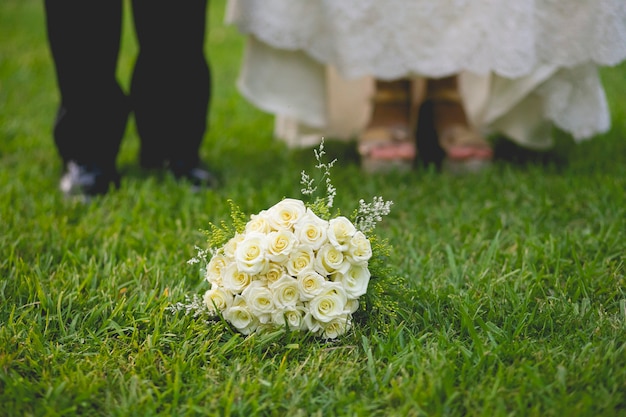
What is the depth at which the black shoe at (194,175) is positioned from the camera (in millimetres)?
1892

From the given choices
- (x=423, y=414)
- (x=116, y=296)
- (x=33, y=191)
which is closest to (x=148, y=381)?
(x=116, y=296)

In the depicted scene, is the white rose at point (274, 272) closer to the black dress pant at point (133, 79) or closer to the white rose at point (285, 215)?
the white rose at point (285, 215)

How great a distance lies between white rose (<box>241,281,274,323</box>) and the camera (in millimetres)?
1055

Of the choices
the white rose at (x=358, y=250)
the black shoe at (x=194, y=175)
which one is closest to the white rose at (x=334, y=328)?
the white rose at (x=358, y=250)

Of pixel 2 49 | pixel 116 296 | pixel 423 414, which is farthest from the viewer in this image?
pixel 2 49

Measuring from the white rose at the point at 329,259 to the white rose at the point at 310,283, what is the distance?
1 centimetres

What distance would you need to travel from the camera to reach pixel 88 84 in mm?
1747

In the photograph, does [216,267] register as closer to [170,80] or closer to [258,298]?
[258,298]

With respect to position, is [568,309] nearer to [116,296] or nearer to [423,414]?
[423,414]

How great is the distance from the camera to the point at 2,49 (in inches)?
152

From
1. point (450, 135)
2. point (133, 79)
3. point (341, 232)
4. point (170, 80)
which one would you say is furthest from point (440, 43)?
point (341, 232)

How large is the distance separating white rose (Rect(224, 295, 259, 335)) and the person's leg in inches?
33.8

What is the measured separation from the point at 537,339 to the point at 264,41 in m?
1.16

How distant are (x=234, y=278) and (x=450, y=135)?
1240 millimetres
